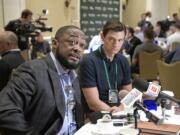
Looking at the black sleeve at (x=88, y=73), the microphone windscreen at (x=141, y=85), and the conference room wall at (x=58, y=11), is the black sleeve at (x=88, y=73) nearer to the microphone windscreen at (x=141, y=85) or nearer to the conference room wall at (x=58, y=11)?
the microphone windscreen at (x=141, y=85)

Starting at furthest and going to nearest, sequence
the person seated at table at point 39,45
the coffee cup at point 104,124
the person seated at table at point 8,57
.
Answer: the person seated at table at point 39,45, the person seated at table at point 8,57, the coffee cup at point 104,124

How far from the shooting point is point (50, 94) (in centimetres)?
201

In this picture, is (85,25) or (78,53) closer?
(78,53)

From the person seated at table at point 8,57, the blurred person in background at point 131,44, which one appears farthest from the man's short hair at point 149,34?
the person seated at table at point 8,57

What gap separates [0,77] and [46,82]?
2.08 m

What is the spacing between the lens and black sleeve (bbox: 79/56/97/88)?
2.88m

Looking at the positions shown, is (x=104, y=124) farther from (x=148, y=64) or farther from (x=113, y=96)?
(x=148, y=64)

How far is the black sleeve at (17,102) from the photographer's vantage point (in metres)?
1.81

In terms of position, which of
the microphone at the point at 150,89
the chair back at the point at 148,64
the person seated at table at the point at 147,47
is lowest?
the chair back at the point at 148,64

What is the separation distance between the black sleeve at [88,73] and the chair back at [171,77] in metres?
1.48

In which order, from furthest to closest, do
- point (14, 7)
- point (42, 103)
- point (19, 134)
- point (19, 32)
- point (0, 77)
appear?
point (14, 7)
point (19, 32)
point (0, 77)
point (42, 103)
point (19, 134)

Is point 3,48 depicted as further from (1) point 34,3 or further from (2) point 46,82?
(1) point 34,3

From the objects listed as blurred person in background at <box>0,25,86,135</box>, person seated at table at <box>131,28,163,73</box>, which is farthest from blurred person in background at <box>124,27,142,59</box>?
blurred person in background at <box>0,25,86,135</box>

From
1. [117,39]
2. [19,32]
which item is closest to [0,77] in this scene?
[117,39]
